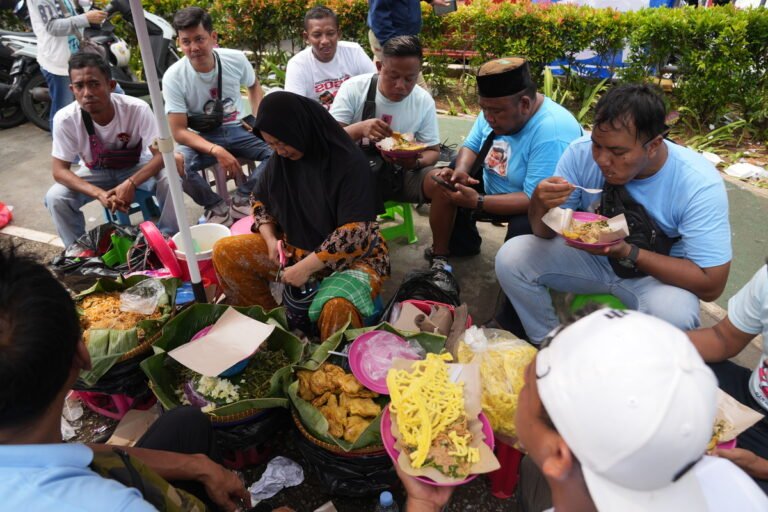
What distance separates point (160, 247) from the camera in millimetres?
2629

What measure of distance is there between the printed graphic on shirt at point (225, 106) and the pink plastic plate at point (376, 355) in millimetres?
2761

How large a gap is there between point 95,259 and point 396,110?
84.5 inches

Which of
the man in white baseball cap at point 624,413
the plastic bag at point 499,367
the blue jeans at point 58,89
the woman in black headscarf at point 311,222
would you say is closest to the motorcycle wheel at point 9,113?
the blue jeans at point 58,89

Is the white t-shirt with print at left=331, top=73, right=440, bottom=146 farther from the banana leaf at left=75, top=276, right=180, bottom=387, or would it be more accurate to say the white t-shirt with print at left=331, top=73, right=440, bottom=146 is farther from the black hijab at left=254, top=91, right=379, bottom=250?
the banana leaf at left=75, top=276, right=180, bottom=387

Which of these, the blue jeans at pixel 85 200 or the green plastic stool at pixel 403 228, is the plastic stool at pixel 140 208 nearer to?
the blue jeans at pixel 85 200

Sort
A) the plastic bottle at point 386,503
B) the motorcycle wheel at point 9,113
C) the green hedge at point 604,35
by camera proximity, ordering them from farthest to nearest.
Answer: the motorcycle wheel at point 9,113
the green hedge at point 604,35
the plastic bottle at point 386,503

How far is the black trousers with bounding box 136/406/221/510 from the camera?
162cm

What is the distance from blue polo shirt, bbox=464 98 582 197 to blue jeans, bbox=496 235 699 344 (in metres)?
0.46

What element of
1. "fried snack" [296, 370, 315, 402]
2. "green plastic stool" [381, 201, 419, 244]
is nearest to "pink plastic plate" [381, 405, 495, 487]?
"fried snack" [296, 370, 315, 402]

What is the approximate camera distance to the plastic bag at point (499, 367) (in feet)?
5.98

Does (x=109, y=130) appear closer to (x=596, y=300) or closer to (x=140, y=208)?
(x=140, y=208)

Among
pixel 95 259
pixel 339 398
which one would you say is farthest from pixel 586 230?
pixel 95 259

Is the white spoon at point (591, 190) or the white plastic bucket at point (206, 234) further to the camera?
the white plastic bucket at point (206, 234)

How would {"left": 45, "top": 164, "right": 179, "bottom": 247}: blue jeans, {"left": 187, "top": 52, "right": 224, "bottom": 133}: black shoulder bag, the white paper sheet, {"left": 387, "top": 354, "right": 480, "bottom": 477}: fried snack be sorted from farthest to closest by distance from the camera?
1. {"left": 187, "top": 52, "right": 224, "bottom": 133}: black shoulder bag
2. {"left": 45, "top": 164, "right": 179, "bottom": 247}: blue jeans
3. the white paper sheet
4. {"left": 387, "top": 354, "right": 480, "bottom": 477}: fried snack
